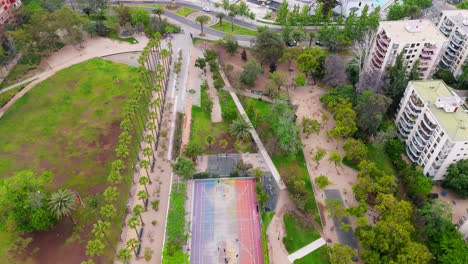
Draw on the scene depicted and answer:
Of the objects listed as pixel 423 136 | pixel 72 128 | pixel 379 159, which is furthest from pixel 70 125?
pixel 423 136

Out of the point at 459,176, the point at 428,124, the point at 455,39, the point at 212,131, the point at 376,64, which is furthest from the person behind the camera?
the point at 455,39

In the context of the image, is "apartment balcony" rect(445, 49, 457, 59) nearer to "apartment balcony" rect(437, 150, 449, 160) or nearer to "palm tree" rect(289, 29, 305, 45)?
"palm tree" rect(289, 29, 305, 45)

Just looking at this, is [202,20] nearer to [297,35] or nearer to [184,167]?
[297,35]

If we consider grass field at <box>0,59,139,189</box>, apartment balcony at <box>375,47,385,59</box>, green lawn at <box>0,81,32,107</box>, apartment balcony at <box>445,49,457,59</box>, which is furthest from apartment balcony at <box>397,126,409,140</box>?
green lawn at <box>0,81,32,107</box>

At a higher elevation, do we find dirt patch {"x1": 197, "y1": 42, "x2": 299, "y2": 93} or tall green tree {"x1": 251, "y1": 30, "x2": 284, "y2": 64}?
tall green tree {"x1": 251, "y1": 30, "x2": 284, "y2": 64}

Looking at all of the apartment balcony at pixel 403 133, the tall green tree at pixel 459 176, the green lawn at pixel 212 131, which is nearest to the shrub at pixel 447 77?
the apartment balcony at pixel 403 133

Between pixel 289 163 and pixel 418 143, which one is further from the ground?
pixel 418 143

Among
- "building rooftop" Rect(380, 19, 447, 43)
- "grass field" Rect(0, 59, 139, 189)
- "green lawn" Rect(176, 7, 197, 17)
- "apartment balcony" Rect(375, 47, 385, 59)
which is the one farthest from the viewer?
"green lawn" Rect(176, 7, 197, 17)
